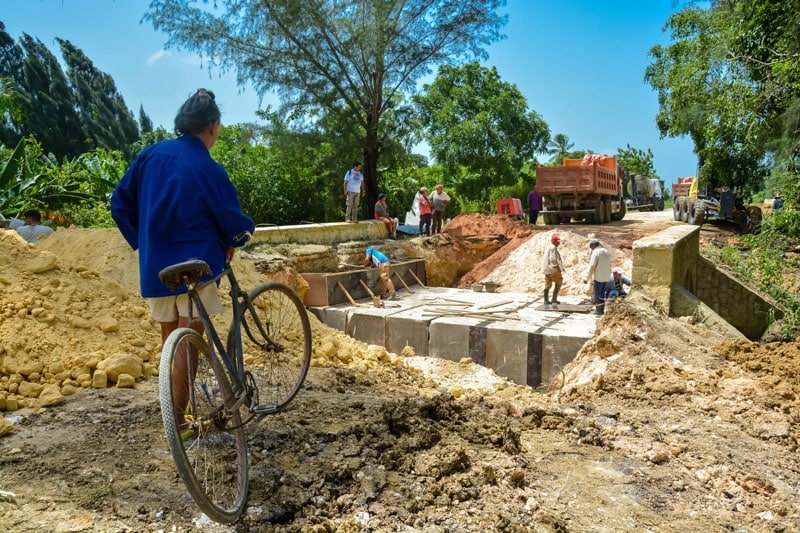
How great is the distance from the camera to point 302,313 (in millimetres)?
3752

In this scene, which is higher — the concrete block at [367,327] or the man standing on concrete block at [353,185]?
the man standing on concrete block at [353,185]

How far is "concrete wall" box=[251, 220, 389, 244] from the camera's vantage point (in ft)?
44.8

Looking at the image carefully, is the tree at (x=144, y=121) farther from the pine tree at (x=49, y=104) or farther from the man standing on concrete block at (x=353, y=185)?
the man standing on concrete block at (x=353, y=185)

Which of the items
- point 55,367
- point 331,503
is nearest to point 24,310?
point 55,367

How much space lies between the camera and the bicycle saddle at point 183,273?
2561 mm

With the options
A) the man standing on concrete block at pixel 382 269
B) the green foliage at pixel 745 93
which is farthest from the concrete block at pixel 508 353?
the green foliage at pixel 745 93

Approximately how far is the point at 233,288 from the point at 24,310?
8.77 feet

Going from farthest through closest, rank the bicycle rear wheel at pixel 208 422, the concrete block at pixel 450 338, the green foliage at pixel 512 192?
the green foliage at pixel 512 192
the concrete block at pixel 450 338
the bicycle rear wheel at pixel 208 422

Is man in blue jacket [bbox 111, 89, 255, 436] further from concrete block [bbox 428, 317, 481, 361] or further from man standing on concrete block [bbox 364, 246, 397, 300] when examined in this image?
man standing on concrete block [bbox 364, 246, 397, 300]

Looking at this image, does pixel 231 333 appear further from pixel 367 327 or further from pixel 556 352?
pixel 367 327

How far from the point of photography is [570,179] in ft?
61.7

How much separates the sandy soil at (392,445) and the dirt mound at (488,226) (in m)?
13.0

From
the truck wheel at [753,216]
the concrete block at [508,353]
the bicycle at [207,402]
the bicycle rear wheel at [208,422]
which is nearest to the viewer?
the bicycle at [207,402]

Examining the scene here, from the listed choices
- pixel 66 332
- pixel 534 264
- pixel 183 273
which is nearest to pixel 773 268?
pixel 534 264
